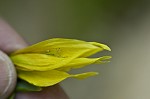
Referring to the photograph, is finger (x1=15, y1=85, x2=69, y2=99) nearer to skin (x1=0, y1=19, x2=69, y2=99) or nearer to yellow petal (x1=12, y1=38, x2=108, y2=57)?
skin (x1=0, y1=19, x2=69, y2=99)

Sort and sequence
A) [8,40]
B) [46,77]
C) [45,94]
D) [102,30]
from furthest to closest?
[102,30] < [8,40] < [45,94] < [46,77]

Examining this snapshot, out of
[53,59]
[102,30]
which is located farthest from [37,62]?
[102,30]

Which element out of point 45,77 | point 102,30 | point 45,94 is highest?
point 45,77

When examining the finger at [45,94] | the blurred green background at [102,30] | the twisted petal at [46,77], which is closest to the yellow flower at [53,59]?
the twisted petal at [46,77]

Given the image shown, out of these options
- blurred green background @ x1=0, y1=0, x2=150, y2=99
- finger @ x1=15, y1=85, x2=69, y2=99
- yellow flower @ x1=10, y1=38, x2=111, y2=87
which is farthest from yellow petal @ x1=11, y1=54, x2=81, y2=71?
blurred green background @ x1=0, y1=0, x2=150, y2=99

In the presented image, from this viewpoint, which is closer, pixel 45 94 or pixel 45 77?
pixel 45 77

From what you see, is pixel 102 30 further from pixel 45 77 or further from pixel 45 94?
pixel 45 77

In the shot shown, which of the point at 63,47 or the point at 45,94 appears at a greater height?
the point at 63,47
